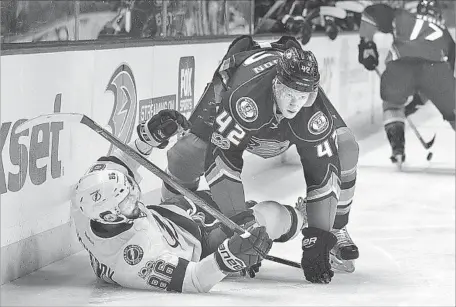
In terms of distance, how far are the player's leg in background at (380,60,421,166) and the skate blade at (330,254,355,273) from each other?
9.83 feet

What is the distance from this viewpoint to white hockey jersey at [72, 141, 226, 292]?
11.8 ft

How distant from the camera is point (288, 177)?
6.64 m

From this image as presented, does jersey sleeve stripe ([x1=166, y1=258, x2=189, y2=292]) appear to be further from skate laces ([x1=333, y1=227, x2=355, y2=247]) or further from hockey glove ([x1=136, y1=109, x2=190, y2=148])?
skate laces ([x1=333, y1=227, x2=355, y2=247])

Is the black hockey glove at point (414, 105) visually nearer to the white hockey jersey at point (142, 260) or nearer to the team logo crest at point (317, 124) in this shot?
the team logo crest at point (317, 124)

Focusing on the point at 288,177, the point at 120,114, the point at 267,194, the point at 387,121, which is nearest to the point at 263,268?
the point at 120,114

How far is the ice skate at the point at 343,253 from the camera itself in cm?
413

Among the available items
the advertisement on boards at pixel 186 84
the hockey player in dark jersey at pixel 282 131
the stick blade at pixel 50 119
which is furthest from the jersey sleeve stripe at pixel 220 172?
the advertisement on boards at pixel 186 84

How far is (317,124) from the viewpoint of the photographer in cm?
386

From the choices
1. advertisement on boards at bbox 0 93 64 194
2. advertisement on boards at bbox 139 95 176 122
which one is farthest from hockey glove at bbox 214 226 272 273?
advertisement on boards at bbox 139 95 176 122

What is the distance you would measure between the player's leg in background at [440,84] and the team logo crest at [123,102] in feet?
9.42

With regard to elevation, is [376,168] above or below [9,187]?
below

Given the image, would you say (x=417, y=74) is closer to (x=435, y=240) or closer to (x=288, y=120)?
(x=435, y=240)

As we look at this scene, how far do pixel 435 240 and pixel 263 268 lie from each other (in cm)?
110

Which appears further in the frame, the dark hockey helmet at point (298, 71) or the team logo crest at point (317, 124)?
the team logo crest at point (317, 124)
